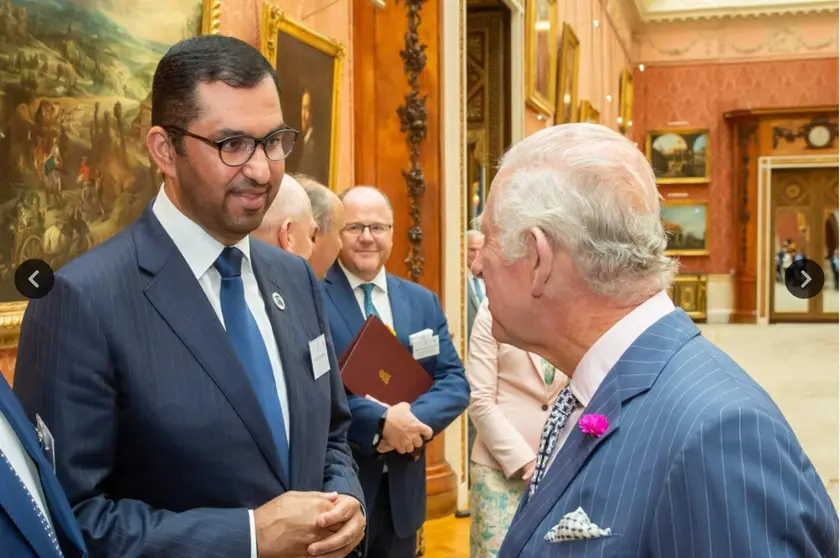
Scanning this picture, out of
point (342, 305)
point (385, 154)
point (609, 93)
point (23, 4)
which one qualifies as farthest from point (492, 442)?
point (609, 93)

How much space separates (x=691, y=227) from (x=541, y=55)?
12147mm

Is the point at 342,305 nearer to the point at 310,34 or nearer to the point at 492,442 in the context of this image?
the point at 492,442

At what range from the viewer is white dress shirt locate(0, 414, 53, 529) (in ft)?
5.03

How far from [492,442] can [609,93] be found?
14.7 meters

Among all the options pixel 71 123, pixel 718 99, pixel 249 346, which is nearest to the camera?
pixel 249 346

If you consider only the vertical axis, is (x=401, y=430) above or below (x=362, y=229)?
below

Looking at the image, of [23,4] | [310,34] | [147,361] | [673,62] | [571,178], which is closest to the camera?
[571,178]

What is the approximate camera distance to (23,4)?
261cm

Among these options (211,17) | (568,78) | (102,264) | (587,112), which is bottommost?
(102,264)

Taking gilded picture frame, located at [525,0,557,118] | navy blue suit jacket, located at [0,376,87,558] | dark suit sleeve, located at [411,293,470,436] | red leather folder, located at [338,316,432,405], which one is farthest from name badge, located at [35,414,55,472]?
gilded picture frame, located at [525,0,557,118]

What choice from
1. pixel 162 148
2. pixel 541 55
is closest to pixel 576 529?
pixel 162 148

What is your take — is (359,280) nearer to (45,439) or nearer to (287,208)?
(287,208)

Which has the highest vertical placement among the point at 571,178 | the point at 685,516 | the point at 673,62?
the point at 673,62

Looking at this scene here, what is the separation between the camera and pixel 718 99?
2138 centimetres
